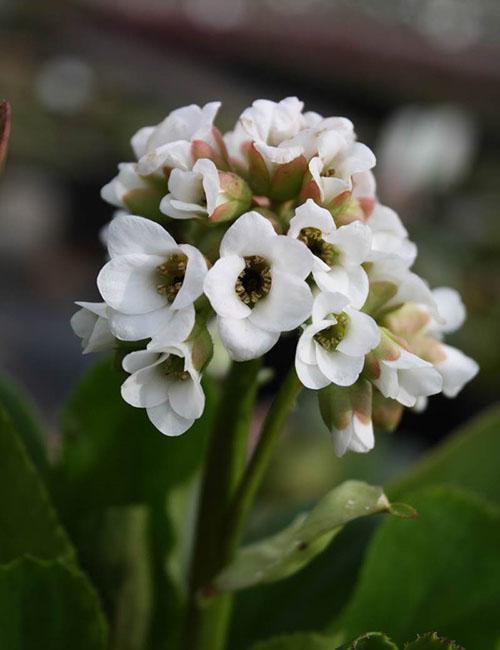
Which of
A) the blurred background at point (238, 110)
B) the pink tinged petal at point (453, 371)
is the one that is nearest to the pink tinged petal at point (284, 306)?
the pink tinged petal at point (453, 371)

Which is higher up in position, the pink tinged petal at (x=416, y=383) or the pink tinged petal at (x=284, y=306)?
the pink tinged petal at (x=284, y=306)

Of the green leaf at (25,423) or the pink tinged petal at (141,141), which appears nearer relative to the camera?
the pink tinged petal at (141,141)

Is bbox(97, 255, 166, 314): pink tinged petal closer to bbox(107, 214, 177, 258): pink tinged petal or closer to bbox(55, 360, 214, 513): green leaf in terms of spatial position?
bbox(107, 214, 177, 258): pink tinged petal

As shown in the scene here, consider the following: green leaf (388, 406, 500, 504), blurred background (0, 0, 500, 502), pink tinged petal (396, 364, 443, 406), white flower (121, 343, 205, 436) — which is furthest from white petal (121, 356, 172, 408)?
blurred background (0, 0, 500, 502)

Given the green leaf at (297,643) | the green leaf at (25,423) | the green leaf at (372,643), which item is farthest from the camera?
the green leaf at (25,423)

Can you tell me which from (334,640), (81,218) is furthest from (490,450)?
(81,218)

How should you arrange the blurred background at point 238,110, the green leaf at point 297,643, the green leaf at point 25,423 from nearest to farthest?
the green leaf at point 297,643, the green leaf at point 25,423, the blurred background at point 238,110

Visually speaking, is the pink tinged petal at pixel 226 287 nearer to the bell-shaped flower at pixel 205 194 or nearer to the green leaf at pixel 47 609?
the bell-shaped flower at pixel 205 194
